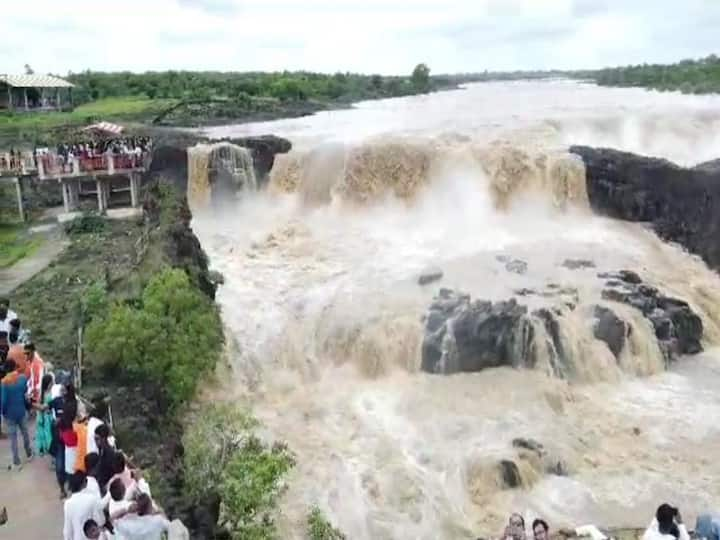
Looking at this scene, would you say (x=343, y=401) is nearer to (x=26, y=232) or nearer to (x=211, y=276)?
(x=211, y=276)

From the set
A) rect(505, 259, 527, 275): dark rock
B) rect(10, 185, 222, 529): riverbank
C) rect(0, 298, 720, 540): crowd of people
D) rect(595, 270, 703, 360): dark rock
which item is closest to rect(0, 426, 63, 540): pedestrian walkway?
rect(0, 298, 720, 540): crowd of people

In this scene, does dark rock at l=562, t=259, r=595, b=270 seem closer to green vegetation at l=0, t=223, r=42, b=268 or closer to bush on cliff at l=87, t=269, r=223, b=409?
bush on cliff at l=87, t=269, r=223, b=409

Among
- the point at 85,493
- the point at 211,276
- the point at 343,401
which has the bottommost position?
the point at 343,401

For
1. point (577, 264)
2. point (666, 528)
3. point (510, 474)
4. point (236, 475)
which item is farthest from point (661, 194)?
point (666, 528)

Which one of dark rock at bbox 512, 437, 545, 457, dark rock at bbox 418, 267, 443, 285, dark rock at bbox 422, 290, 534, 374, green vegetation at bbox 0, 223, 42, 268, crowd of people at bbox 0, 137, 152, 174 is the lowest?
dark rock at bbox 512, 437, 545, 457

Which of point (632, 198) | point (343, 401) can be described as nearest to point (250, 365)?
point (343, 401)
